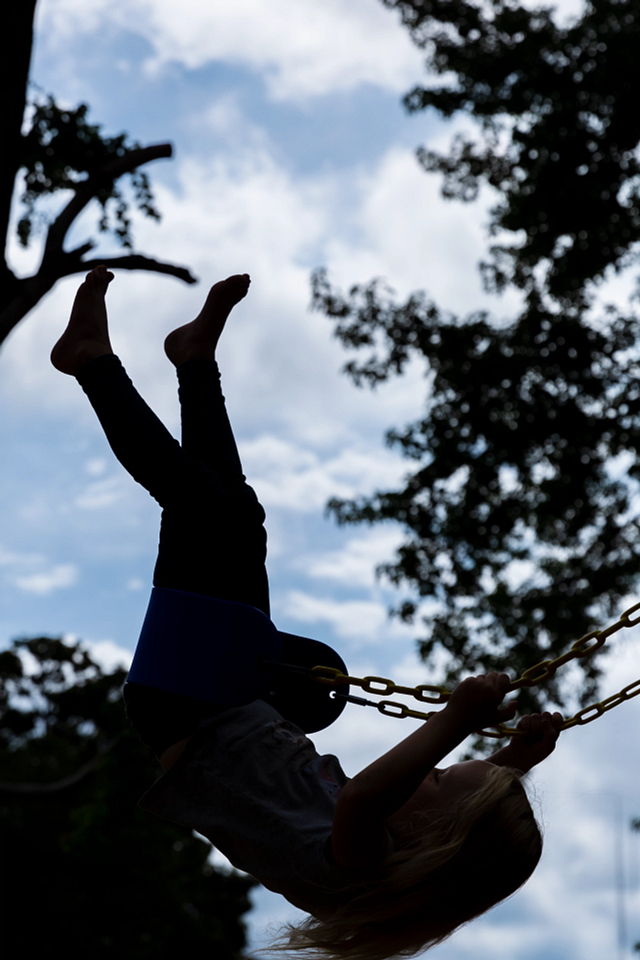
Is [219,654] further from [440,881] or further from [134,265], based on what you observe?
[134,265]

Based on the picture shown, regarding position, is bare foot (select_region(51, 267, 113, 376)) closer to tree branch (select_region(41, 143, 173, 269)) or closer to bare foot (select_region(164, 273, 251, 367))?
bare foot (select_region(164, 273, 251, 367))

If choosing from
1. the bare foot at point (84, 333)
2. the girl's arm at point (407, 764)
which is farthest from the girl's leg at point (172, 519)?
the girl's arm at point (407, 764)

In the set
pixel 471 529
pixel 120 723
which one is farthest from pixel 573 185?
pixel 120 723

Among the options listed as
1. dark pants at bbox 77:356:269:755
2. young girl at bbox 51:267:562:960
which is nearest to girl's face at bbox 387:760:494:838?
young girl at bbox 51:267:562:960

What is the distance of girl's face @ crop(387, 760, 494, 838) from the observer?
7.40ft

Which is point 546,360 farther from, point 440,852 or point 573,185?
point 440,852

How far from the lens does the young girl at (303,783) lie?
1954 millimetres

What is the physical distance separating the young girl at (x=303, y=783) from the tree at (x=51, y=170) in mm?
1462

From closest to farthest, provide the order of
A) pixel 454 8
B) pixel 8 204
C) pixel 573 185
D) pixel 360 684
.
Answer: pixel 360 684 < pixel 8 204 < pixel 573 185 < pixel 454 8

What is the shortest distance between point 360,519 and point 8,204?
5.07 meters

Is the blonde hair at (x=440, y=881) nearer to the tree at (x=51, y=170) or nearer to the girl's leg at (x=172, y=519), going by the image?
the girl's leg at (x=172, y=519)

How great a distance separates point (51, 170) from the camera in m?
4.57

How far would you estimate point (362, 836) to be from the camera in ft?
6.35

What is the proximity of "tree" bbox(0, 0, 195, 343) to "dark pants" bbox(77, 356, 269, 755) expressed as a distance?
156 cm
